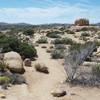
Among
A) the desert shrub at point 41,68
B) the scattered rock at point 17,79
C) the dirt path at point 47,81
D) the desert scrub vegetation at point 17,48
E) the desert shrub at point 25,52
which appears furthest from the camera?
the desert scrub vegetation at point 17,48

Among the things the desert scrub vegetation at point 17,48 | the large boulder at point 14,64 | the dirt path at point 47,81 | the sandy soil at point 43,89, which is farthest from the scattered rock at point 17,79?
the desert scrub vegetation at point 17,48

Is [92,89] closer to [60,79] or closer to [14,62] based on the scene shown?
[60,79]

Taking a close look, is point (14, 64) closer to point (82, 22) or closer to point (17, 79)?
point (17, 79)

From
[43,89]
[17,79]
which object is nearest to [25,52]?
[17,79]

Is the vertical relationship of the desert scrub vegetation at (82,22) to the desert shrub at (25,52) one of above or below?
above

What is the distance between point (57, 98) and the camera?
15609 mm

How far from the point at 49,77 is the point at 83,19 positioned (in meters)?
55.4

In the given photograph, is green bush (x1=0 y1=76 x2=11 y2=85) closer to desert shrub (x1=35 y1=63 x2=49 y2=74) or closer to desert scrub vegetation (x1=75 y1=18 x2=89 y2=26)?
desert shrub (x1=35 y1=63 x2=49 y2=74)

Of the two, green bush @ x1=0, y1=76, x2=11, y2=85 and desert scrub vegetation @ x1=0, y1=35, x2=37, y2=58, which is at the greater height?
desert scrub vegetation @ x1=0, y1=35, x2=37, y2=58

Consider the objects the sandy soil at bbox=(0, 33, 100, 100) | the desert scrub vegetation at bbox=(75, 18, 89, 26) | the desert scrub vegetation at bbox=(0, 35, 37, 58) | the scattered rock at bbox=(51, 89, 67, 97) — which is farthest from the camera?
the desert scrub vegetation at bbox=(75, 18, 89, 26)

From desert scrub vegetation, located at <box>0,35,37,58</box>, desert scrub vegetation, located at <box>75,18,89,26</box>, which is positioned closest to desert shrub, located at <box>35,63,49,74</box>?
desert scrub vegetation, located at <box>0,35,37,58</box>

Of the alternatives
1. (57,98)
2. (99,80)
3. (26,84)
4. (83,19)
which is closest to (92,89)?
(99,80)

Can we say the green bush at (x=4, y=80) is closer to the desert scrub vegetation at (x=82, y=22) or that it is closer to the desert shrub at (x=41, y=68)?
the desert shrub at (x=41, y=68)

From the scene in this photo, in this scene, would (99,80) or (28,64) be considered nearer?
(99,80)
